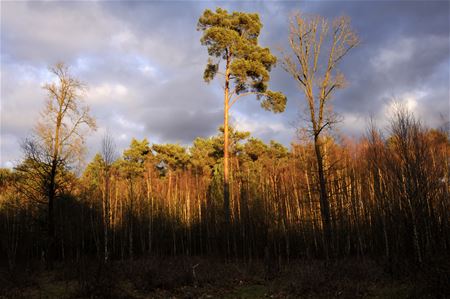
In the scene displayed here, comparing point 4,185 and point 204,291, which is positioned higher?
point 4,185

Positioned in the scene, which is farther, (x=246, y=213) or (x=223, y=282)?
(x=246, y=213)

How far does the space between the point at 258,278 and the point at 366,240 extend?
8.91 metres

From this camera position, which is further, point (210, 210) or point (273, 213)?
point (210, 210)

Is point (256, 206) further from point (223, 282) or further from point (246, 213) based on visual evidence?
point (223, 282)

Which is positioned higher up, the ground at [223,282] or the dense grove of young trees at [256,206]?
the dense grove of young trees at [256,206]

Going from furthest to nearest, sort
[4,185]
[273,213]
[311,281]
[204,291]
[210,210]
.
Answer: [4,185], [210,210], [273,213], [204,291], [311,281]

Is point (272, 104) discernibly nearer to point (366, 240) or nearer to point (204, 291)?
point (366, 240)

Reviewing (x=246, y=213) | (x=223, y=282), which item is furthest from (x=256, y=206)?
(x=223, y=282)

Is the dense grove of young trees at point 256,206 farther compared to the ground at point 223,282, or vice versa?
the dense grove of young trees at point 256,206

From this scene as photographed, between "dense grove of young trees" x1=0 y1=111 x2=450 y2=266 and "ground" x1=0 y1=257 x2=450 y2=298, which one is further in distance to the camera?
"dense grove of young trees" x1=0 y1=111 x2=450 y2=266

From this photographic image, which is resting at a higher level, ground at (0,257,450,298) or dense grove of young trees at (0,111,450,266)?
dense grove of young trees at (0,111,450,266)

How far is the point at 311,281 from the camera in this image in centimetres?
1093

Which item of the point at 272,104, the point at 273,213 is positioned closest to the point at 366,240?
the point at 273,213

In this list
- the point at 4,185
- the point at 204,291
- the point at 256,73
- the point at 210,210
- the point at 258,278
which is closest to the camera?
the point at 204,291
